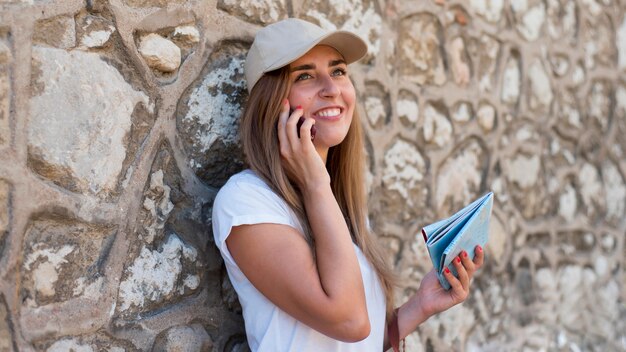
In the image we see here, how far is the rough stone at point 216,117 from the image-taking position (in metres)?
2.16

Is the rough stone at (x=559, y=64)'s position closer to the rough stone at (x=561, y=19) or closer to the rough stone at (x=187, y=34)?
the rough stone at (x=561, y=19)

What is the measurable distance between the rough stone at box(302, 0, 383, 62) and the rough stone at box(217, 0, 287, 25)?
0.14 m

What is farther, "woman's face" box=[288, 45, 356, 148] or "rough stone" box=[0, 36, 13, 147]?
"woman's face" box=[288, 45, 356, 148]

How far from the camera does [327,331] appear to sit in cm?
189

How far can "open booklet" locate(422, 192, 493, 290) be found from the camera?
1.93 meters

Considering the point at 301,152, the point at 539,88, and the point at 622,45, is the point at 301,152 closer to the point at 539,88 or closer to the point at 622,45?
the point at 539,88

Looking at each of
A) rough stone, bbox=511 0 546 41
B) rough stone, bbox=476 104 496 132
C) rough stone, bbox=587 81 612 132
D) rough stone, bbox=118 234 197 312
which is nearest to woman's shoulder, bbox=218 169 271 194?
rough stone, bbox=118 234 197 312

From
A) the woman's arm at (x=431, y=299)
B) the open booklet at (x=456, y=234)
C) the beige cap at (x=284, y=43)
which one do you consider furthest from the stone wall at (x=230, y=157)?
the open booklet at (x=456, y=234)

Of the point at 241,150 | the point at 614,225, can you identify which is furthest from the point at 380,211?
the point at 614,225

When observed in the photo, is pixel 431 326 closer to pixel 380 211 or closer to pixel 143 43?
pixel 380 211

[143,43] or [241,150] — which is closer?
[143,43]

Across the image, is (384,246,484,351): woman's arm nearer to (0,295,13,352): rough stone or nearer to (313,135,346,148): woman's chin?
(313,135,346,148): woman's chin

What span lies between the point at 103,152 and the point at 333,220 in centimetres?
59

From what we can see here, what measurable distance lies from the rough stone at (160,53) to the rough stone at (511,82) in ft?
6.16
